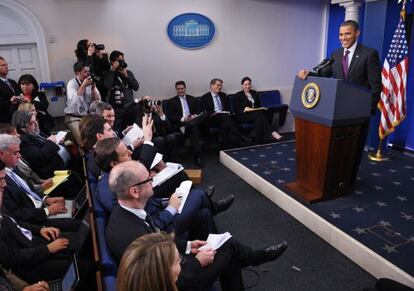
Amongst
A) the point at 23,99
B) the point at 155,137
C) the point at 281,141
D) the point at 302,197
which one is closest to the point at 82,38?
the point at 23,99

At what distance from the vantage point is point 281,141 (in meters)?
5.52

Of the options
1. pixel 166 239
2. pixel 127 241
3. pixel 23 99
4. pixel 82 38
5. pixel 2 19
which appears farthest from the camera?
pixel 82 38

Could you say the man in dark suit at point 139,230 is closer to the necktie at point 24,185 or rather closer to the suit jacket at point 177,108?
the necktie at point 24,185

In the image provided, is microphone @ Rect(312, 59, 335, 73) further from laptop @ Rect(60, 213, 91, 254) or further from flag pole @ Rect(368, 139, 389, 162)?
laptop @ Rect(60, 213, 91, 254)

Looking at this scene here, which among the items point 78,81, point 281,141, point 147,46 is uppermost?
point 147,46

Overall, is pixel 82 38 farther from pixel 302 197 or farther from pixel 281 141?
pixel 302 197

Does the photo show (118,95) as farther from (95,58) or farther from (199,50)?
(199,50)

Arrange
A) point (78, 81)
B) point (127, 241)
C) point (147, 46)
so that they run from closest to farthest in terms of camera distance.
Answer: point (127, 241)
point (78, 81)
point (147, 46)

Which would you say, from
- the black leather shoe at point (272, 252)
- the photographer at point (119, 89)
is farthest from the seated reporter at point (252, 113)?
the black leather shoe at point (272, 252)

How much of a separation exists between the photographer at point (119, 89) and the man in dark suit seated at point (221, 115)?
1270mm

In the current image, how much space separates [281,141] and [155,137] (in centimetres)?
216

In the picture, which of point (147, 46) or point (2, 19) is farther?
point (147, 46)

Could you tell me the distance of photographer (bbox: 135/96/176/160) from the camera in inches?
179

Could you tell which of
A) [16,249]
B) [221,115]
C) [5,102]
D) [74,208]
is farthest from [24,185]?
[221,115]
